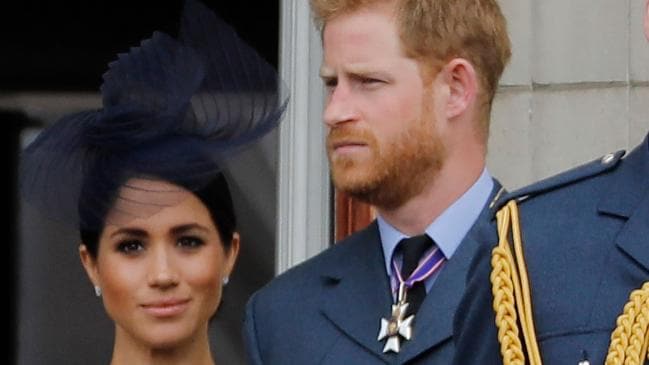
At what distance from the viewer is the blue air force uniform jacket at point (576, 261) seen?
3223mm

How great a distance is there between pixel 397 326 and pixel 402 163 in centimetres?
30

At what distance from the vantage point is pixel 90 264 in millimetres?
5207

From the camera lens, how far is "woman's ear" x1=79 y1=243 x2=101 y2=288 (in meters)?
5.18

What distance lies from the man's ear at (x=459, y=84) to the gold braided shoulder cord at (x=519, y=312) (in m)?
1.16

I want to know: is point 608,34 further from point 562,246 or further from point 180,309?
point 562,246

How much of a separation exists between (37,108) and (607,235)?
2.72 m

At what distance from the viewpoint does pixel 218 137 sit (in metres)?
5.18

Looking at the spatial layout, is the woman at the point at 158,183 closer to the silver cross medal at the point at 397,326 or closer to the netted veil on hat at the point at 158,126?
the netted veil on hat at the point at 158,126

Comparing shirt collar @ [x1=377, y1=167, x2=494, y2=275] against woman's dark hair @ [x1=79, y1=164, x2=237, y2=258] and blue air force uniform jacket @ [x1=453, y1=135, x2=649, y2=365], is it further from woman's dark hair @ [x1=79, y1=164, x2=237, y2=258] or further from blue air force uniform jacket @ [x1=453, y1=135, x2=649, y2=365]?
blue air force uniform jacket @ [x1=453, y1=135, x2=649, y2=365]

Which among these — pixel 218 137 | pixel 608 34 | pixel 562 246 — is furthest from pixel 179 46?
pixel 562 246

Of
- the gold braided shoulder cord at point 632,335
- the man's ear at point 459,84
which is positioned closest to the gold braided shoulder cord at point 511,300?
the gold braided shoulder cord at point 632,335

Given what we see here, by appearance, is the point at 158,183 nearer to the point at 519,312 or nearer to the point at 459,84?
the point at 459,84

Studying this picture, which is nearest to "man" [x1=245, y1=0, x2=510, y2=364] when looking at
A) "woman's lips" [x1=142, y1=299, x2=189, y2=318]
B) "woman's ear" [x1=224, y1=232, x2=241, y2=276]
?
"woman's lips" [x1=142, y1=299, x2=189, y2=318]

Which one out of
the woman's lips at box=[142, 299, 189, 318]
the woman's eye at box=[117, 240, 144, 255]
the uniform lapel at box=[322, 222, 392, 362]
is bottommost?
the woman's lips at box=[142, 299, 189, 318]
